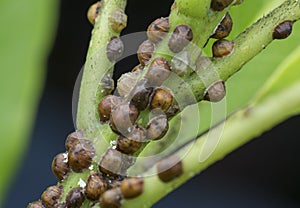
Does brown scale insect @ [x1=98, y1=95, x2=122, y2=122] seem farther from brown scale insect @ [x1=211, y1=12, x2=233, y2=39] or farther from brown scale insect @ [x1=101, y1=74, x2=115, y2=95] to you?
brown scale insect @ [x1=211, y1=12, x2=233, y2=39]

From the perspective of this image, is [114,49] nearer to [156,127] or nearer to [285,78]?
[156,127]

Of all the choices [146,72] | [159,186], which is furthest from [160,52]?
[159,186]

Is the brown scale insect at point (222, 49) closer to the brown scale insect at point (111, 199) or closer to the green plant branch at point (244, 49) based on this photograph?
the green plant branch at point (244, 49)

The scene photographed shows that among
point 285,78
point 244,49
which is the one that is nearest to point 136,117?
point 244,49

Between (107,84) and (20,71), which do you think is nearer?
(107,84)

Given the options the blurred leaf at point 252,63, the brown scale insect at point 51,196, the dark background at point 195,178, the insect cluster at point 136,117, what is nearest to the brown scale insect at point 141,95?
the insect cluster at point 136,117

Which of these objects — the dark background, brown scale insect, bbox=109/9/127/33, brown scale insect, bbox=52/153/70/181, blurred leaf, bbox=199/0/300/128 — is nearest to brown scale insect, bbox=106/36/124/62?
brown scale insect, bbox=109/9/127/33

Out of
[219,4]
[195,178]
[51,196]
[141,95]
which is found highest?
[219,4]
